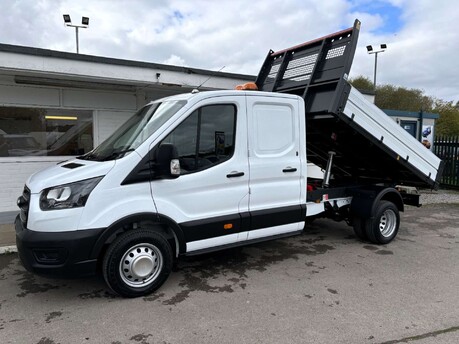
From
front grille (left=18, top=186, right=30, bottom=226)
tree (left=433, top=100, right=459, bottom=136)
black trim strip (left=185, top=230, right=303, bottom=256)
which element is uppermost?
tree (left=433, top=100, right=459, bottom=136)

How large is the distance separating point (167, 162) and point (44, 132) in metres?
5.22

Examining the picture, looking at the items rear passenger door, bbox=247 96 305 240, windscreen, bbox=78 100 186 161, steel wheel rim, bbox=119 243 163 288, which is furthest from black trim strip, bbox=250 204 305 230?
windscreen, bbox=78 100 186 161

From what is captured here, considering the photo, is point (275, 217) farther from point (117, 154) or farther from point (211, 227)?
point (117, 154)

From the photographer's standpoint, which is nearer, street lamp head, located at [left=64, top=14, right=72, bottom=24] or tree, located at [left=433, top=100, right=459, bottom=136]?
street lamp head, located at [left=64, top=14, right=72, bottom=24]

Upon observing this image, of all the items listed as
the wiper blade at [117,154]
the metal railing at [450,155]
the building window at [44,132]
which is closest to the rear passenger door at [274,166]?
the wiper blade at [117,154]

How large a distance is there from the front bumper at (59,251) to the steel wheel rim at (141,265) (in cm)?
38

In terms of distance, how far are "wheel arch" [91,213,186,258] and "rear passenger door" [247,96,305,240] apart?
104 centimetres

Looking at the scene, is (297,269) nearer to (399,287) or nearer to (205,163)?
(399,287)

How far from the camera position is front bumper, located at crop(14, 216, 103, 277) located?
3.68 meters

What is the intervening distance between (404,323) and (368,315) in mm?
337

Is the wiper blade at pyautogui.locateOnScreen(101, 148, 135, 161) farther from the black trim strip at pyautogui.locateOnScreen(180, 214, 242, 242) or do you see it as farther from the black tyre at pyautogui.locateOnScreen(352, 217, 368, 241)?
the black tyre at pyautogui.locateOnScreen(352, 217, 368, 241)

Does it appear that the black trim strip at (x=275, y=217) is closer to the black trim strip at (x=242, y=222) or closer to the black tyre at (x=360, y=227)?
the black trim strip at (x=242, y=222)

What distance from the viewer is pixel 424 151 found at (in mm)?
6461

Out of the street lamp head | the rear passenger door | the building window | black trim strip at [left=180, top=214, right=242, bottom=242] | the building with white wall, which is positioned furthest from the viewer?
the street lamp head
